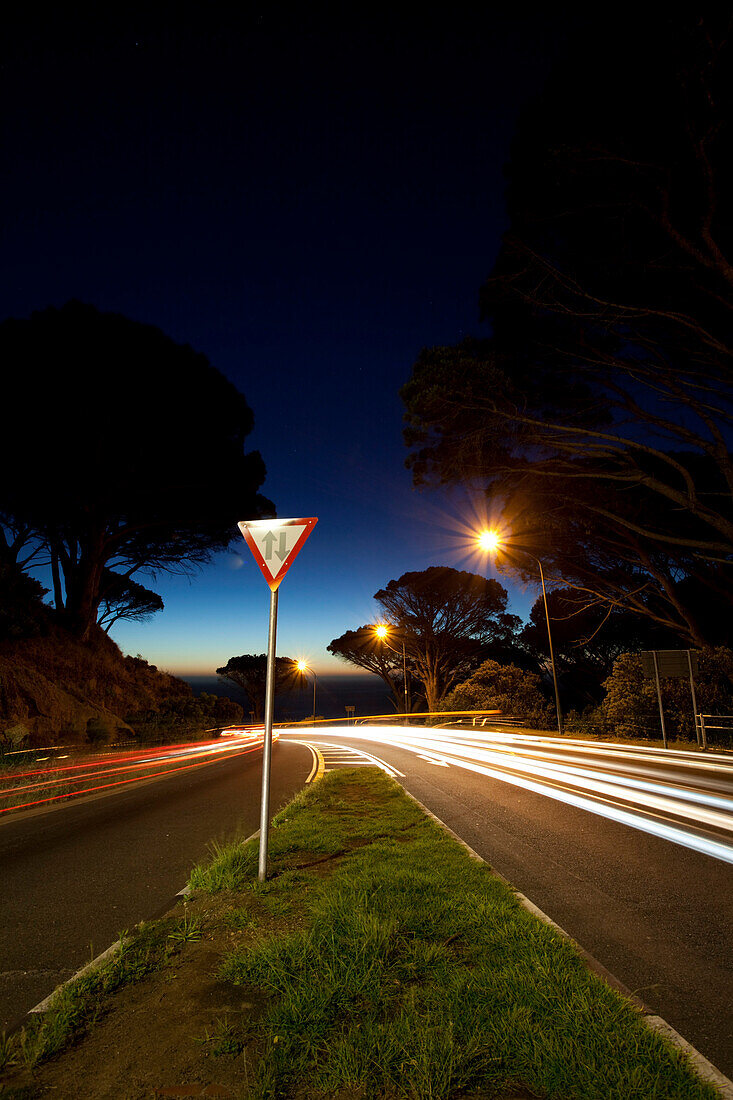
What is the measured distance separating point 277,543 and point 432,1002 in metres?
3.65

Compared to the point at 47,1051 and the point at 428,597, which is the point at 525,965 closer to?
the point at 47,1051

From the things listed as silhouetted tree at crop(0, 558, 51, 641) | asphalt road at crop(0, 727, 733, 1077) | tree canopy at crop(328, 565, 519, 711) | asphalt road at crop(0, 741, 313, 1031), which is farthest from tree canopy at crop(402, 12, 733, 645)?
tree canopy at crop(328, 565, 519, 711)

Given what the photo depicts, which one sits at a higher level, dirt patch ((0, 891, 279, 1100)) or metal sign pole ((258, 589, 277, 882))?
metal sign pole ((258, 589, 277, 882))

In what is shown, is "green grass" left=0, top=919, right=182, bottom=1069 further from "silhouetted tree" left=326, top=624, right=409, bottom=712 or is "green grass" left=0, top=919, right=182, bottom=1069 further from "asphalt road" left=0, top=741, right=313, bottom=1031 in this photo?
"silhouetted tree" left=326, top=624, right=409, bottom=712

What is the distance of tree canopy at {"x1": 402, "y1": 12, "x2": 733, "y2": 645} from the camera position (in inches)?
375

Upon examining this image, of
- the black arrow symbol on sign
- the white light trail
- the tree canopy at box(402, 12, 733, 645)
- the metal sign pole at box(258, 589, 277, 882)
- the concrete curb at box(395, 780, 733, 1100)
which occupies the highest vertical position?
the tree canopy at box(402, 12, 733, 645)

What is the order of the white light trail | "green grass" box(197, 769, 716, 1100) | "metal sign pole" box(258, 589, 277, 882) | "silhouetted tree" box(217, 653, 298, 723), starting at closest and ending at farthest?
"green grass" box(197, 769, 716, 1100), "metal sign pole" box(258, 589, 277, 882), the white light trail, "silhouetted tree" box(217, 653, 298, 723)

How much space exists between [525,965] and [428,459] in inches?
543

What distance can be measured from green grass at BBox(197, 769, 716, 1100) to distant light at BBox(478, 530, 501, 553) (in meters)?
15.8

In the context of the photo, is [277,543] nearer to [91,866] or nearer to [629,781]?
[91,866]

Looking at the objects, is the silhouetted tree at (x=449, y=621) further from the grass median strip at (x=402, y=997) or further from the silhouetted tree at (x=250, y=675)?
the grass median strip at (x=402, y=997)

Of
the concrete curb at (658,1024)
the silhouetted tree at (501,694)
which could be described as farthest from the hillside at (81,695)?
the concrete curb at (658,1024)

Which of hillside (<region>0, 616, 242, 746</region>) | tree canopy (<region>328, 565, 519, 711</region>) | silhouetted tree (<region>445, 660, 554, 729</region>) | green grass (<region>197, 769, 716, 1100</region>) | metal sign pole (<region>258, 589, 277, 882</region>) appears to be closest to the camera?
green grass (<region>197, 769, 716, 1100</region>)

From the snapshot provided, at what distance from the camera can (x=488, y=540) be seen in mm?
19891
